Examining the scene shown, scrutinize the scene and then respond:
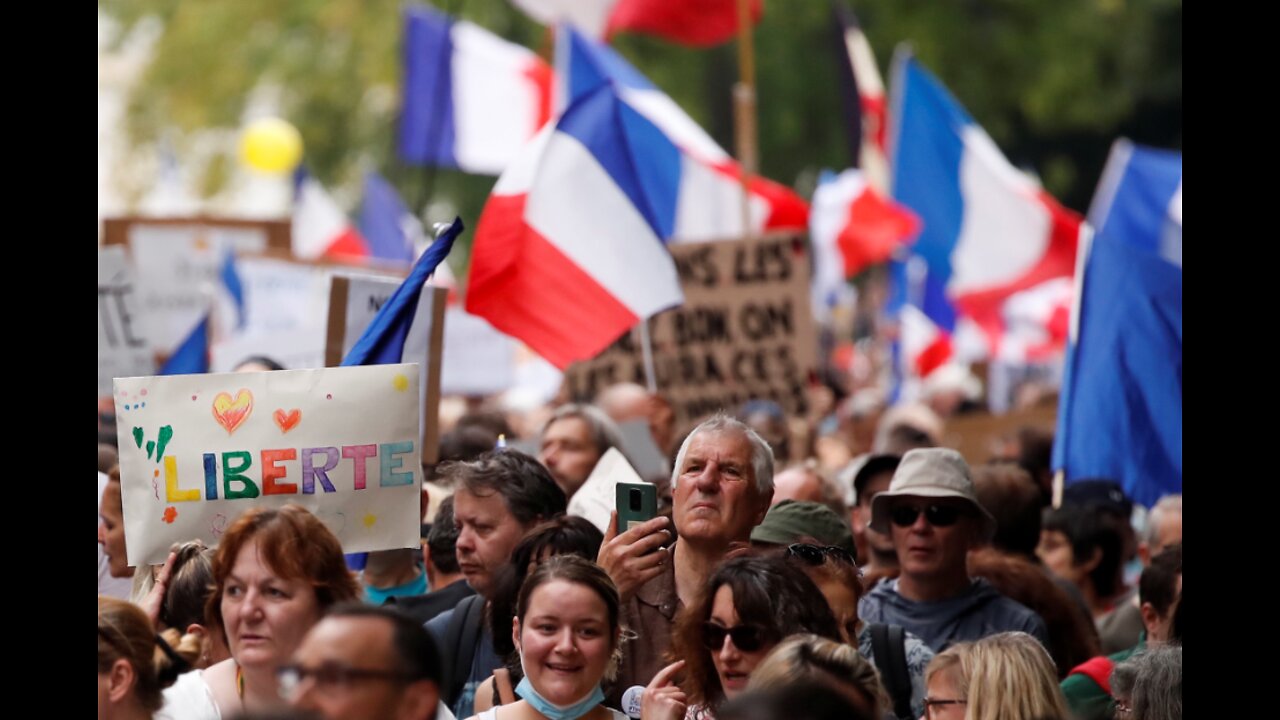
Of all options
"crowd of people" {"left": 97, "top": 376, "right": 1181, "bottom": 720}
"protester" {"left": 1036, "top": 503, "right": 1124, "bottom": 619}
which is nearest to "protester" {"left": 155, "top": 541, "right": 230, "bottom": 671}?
"crowd of people" {"left": 97, "top": 376, "right": 1181, "bottom": 720}

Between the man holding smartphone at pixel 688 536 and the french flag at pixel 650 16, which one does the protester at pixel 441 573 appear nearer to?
the man holding smartphone at pixel 688 536

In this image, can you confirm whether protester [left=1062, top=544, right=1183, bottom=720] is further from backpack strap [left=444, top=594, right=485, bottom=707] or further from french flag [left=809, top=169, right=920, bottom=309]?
french flag [left=809, top=169, right=920, bottom=309]

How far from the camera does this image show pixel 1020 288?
47.0 feet

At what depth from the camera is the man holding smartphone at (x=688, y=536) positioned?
5090mm

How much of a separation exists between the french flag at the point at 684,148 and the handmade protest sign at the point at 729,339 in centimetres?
135

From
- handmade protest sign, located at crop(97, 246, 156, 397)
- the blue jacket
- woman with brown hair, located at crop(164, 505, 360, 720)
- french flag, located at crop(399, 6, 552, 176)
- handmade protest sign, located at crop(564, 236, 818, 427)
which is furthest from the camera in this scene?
french flag, located at crop(399, 6, 552, 176)

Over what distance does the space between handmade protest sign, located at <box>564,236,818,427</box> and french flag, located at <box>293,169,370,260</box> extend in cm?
870

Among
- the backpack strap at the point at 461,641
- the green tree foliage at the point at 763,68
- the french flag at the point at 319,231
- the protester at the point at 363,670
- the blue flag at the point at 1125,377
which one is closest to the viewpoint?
the protester at the point at 363,670

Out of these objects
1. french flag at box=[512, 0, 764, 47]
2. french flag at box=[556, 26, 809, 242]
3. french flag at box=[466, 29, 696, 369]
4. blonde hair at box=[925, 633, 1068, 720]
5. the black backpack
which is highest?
french flag at box=[512, 0, 764, 47]

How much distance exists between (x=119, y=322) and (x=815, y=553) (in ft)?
17.3

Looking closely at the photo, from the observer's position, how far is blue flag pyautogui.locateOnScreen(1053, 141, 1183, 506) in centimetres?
827

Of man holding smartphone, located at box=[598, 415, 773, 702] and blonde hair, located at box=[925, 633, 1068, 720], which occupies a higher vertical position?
man holding smartphone, located at box=[598, 415, 773, 702]

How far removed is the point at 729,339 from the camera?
1018 centimetres

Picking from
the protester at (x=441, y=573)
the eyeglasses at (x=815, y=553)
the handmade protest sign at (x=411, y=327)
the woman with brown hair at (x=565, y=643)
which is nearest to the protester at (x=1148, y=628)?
the eyeglasses at (x=815, y=553)
